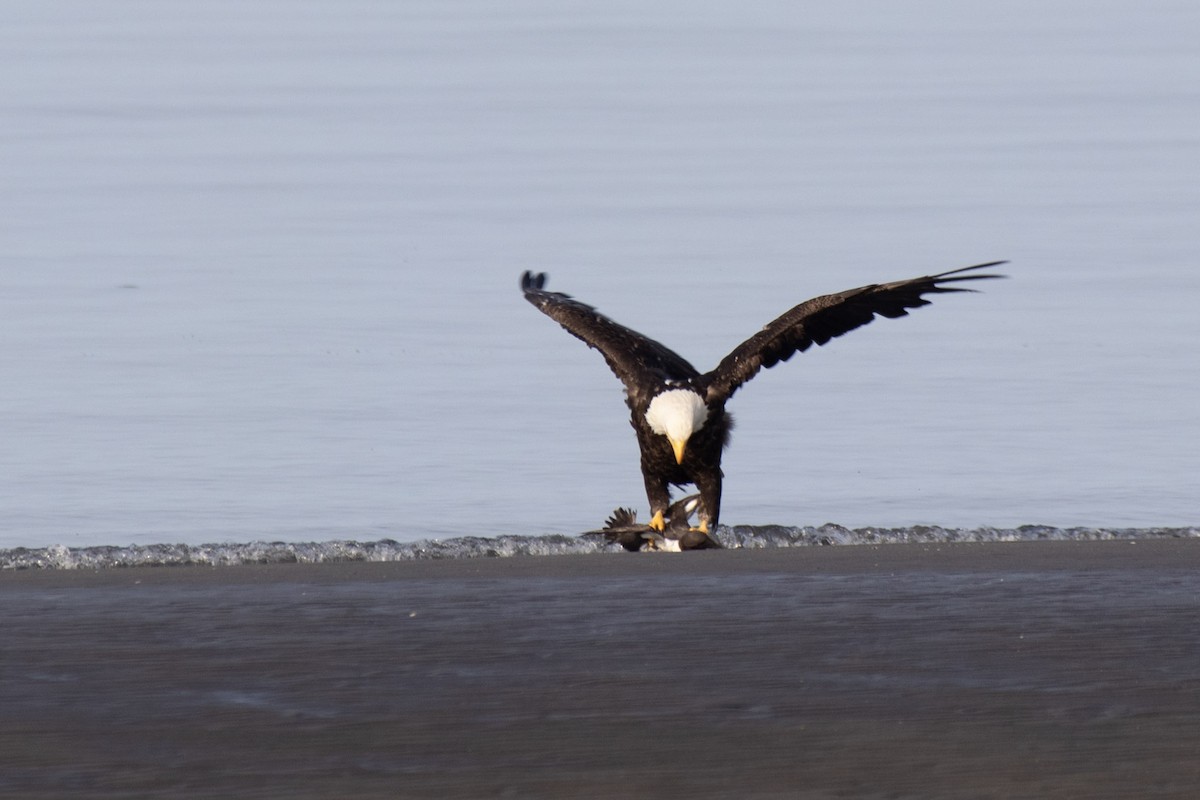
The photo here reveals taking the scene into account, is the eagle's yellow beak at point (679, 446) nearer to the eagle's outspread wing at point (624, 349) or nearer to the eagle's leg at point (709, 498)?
the eagle's leg at point (709, 498)

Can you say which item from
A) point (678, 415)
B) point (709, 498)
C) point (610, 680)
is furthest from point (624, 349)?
point (610, 680)

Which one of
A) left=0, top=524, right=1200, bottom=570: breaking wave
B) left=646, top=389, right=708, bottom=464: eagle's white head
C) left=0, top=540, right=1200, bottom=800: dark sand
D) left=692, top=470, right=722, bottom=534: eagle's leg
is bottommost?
left=0, top=540, right=1200, bottom=800: dark sand

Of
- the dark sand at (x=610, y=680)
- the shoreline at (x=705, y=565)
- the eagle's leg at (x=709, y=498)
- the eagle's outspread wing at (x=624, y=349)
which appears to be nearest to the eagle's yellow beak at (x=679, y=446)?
the eagle's leg at (x=709, y=498)

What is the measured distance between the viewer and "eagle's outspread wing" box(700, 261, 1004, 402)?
8.91m

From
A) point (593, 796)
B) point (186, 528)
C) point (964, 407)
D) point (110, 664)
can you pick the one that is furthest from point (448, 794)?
point (964, 407)

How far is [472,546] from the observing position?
7.93m

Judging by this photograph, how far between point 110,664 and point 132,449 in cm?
470

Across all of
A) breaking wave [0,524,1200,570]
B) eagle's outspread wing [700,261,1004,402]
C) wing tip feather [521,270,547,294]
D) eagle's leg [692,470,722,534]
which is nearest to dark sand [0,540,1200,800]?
breaking wave [0,524,1200,570]

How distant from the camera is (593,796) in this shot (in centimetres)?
440

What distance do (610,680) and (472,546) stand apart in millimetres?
2667

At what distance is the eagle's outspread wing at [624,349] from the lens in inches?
363

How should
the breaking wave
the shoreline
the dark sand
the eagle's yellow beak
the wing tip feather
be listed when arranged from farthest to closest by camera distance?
the wing tip feather → the eagle's yellow beak → the breaking wave → the shoreline → the dark sand

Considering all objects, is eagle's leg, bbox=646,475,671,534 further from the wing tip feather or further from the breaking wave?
the wing tip feather

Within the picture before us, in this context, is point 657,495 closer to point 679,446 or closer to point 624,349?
point 679,446
